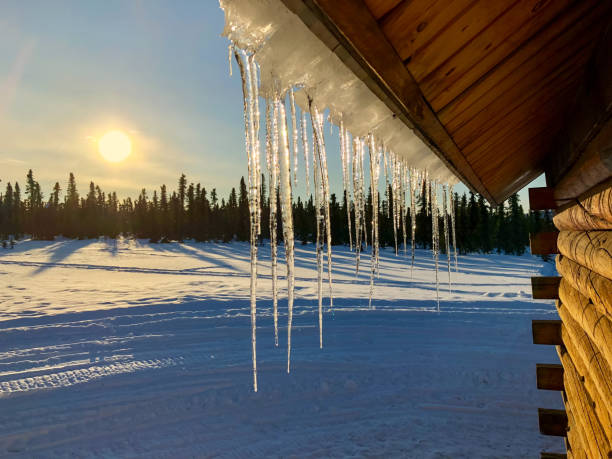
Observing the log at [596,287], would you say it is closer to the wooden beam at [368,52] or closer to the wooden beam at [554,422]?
the wooden beam at [368,52]

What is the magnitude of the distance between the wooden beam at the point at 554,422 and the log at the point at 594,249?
2.00m

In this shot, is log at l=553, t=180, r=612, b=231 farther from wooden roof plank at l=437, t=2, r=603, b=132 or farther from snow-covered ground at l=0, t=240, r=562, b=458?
snow-covered ground at l=0, t=240, r=562, b=458

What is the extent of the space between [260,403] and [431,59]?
5.31 metres

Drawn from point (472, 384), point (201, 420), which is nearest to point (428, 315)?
point (472, 384)

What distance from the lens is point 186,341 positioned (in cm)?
796

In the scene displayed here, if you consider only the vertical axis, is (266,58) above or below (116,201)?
below

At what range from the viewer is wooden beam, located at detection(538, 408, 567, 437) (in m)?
3.76

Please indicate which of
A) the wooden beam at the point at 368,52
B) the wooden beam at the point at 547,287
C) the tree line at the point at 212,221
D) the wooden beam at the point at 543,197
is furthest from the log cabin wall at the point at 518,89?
the tree line at the point at 212,221

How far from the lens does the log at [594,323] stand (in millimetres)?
1637

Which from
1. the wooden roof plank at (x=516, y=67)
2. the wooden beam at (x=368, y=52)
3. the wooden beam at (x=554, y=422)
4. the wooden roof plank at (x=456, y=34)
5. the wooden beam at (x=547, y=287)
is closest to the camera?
the wooden beam at (x=368, y=52)

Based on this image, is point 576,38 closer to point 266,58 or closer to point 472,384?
point 266,58

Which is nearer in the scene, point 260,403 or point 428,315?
point 260,403

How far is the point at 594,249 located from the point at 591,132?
2.27ft

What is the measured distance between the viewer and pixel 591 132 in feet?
6.91
